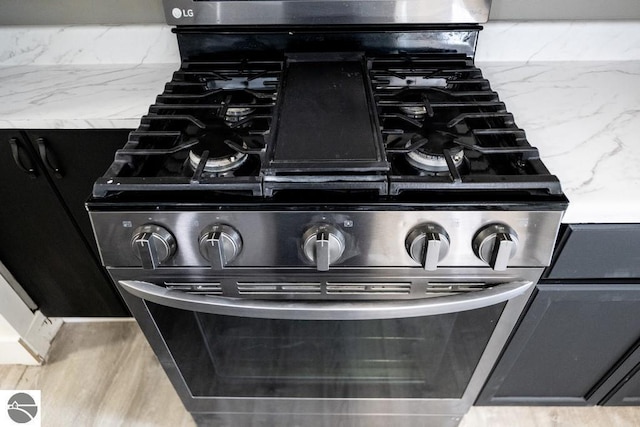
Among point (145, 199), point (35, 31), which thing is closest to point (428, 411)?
point (145, 199)

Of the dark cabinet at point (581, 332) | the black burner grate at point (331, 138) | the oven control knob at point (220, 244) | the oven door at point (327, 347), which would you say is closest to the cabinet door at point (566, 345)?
the dark cabinet at point (581, 332)

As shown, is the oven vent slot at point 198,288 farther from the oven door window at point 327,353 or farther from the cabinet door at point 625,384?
the cabinet door at point 625,384

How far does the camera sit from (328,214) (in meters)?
0.66

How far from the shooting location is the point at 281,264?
2.41 feet

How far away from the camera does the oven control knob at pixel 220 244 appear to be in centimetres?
66

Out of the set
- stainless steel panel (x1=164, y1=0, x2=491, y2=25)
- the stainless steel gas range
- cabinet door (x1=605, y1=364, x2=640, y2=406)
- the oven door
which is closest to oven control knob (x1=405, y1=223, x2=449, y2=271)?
the stainless steel gas range

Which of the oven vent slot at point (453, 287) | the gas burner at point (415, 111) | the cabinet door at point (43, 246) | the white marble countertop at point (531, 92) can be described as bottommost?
the cabinet door at point (43, 246)

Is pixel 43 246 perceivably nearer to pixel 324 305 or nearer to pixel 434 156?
pixel 324 305

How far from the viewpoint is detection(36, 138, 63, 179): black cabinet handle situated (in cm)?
103

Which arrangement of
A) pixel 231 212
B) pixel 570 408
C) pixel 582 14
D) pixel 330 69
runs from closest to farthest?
pixel 231 212 → pixel 330 69 → pixel 582 14 → pixel 570 408

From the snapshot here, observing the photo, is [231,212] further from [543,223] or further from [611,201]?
[611,201]

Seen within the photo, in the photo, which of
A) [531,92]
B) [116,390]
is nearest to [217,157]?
[531,92]

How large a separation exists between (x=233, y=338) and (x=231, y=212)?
0.34m

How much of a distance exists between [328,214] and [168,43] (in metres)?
0.84
